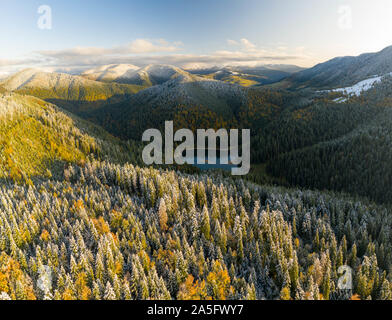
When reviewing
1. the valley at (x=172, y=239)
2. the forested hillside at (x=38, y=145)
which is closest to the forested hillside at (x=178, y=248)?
the valley at (x=172, y=239)

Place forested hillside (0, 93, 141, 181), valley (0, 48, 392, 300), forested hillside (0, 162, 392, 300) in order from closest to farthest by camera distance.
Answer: forested hillside (0, 162, 392, 300) → valley (0, 48, 392, 300) → forested hillside (0, 93, 141, 181)

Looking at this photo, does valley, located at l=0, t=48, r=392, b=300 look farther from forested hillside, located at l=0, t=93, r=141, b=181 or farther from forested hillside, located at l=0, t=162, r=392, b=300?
forested hillside, located at l=0, t=93, r=141, b=181

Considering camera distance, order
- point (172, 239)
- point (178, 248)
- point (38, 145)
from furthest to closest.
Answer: point (38, 145), point (172, 239), point (178, 248)

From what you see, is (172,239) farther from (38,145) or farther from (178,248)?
(38,145)

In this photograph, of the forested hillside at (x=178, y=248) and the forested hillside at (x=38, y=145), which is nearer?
the forested hillside at (x=178, y=248)

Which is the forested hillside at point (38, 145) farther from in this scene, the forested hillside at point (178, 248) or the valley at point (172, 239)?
the forested hillside at point (178, 248)

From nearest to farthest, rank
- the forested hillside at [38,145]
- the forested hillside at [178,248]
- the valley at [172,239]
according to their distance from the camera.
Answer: the forested hillside at [178,248], the valley at [172,239], the forested hillside at [38,145]

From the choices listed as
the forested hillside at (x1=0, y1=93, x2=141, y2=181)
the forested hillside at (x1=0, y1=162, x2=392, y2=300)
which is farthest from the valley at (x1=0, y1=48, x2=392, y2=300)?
the forested hillside at (x1=0, y1=93, x2=141, y2=181)

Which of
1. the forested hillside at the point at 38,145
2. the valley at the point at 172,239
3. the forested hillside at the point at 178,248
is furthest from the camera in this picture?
the forested hillside at the point at 38,145

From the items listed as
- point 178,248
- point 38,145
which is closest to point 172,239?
point 178,248
